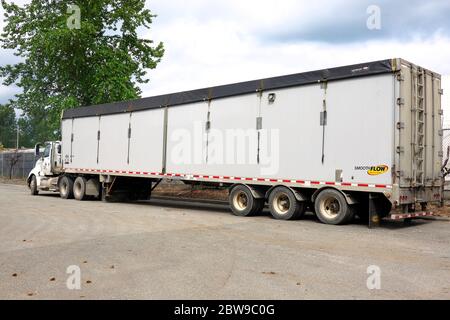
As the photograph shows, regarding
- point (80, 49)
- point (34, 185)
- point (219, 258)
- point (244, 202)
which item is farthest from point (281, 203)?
→ point (80, 49)

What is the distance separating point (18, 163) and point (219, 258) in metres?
43.9

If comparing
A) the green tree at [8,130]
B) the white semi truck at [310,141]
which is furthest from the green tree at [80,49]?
the green tree at [8,130]

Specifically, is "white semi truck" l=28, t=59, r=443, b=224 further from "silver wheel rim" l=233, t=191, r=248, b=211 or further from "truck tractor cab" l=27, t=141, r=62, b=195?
"truck tractor cab" l=27, t=141, r=62, b=195

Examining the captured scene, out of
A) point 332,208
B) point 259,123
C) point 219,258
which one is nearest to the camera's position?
point 219,258

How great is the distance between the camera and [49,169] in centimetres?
2250

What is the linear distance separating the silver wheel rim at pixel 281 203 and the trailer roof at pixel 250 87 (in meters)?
3.00

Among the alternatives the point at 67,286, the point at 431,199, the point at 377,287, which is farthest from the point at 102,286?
the point at 431,199

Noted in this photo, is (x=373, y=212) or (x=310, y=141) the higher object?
(x=310, y=141)

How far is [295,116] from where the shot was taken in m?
12.6

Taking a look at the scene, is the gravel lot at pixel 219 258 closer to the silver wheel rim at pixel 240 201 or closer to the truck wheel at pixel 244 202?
the truck wheel at pixel 244 202

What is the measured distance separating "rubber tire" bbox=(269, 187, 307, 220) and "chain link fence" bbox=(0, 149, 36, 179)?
35211mm

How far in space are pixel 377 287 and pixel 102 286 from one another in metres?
3.36

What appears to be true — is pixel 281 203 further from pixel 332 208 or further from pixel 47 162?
pixel 47 162
